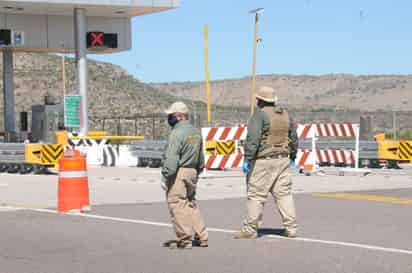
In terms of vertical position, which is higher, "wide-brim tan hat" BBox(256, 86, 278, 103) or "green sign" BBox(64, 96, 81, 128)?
"wide-brim tan hat" BBox(256, 86, 278, 103)

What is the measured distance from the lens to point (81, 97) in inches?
1548

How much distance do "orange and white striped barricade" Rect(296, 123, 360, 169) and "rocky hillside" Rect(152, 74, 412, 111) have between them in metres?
94.9

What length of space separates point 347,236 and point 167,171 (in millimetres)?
2698

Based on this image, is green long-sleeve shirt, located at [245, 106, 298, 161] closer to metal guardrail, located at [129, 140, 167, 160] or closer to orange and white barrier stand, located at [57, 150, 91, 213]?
orange and white barrier stand, located at [57, 150, 91, 213]

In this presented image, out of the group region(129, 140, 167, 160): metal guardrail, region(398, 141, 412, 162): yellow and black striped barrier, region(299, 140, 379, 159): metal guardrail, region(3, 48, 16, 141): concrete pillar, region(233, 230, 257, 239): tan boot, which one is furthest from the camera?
region(3, 48, 16, 141): concrete pillar

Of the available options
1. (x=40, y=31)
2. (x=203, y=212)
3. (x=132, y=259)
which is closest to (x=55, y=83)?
(x=40, y=31)

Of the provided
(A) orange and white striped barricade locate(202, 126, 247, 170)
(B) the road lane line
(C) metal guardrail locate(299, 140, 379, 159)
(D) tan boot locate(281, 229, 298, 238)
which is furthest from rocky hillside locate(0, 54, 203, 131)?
(D) tan boot locate(281, 229, 298, 238)

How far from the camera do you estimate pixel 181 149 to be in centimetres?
1170

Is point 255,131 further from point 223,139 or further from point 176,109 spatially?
point 223,139

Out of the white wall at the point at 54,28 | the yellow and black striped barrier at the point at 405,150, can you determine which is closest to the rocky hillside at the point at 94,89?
the white wall at the point at 54,28

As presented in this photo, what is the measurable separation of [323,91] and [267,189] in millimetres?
144068

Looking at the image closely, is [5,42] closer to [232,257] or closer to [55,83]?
[232,257]

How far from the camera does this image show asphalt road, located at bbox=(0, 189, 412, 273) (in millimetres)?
10344

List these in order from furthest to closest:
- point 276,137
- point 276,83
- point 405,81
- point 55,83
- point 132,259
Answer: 1. point 276,83
2. point 405,81
3. point 55,83
4. point 276,137
5. point 132,259
